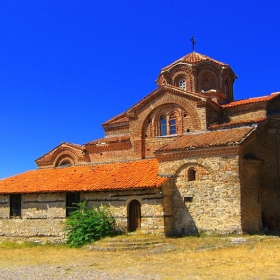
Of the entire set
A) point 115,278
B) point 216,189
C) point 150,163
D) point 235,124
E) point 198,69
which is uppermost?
point 198,69

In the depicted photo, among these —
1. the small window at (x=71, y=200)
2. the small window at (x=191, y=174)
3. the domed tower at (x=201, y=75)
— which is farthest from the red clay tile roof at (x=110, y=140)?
A: the small window at (x=191, y=174)

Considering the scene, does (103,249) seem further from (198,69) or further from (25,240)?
(198,69)

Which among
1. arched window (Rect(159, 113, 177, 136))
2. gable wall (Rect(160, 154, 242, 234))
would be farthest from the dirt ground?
arched window (Rect(159, 113, 177, 136))

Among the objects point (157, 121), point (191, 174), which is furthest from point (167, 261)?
point (157, 121)

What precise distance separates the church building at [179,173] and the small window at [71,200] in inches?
2.0

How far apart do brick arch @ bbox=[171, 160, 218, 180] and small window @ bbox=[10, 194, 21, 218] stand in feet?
29.0

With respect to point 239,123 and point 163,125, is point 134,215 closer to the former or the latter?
point 163,125

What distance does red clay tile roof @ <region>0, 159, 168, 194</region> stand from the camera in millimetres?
19047

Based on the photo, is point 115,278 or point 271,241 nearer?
point 115,278

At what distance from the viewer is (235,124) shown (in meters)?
20.5

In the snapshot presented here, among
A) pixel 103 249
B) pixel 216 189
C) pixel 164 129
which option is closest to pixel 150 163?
pixel 164 129

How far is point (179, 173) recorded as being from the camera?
62.7 ft

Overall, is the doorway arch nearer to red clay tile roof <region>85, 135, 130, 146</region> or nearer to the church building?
the church building

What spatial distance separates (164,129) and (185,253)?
9.91m
